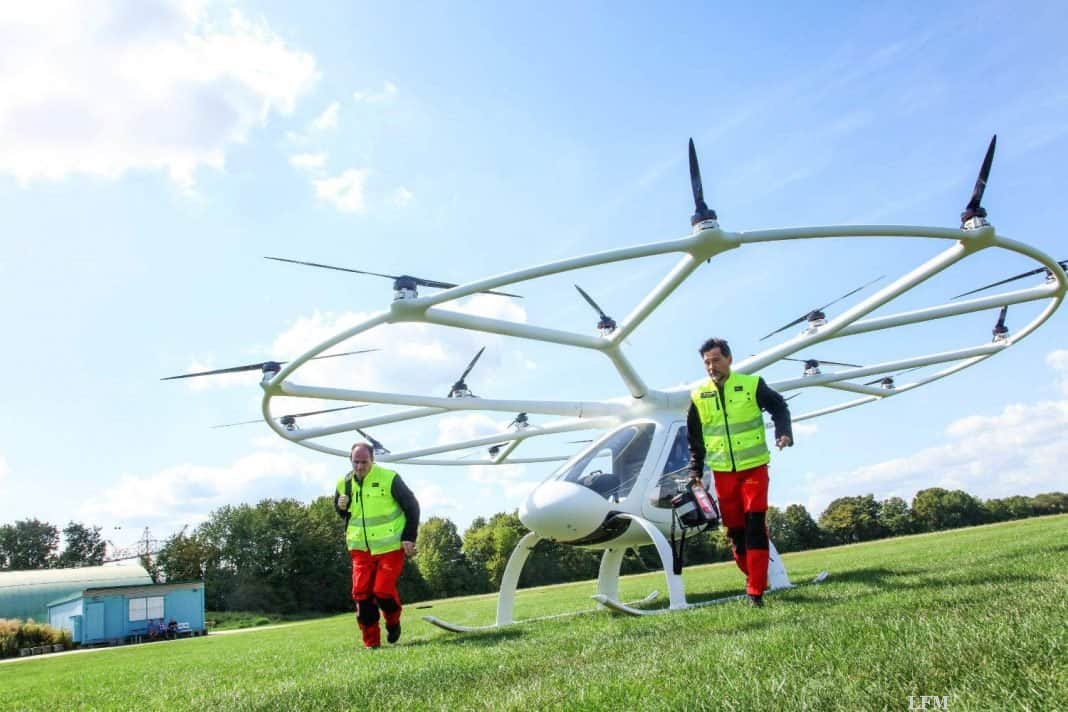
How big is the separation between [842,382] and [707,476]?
5.24 meters

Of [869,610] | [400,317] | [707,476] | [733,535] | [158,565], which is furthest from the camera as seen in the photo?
[158,565]

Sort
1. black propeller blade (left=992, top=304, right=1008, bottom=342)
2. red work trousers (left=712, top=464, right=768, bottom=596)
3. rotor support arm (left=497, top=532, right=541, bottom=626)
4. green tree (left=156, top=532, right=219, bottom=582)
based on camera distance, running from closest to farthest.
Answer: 1. red work trousers (left=712, top=464, right=768, bottom=596)
2. rotor support arm (left=497, top=532, right=541, bottom=626)
3. black propeller blade (left=992, top=304, right=1008, bottom=342)
4. green tree (left=156, top=532, right=219, bottom=582)

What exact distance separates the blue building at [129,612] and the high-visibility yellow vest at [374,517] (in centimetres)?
3236

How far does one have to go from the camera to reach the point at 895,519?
85.2 meters

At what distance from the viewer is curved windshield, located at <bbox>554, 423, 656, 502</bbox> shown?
409 inches

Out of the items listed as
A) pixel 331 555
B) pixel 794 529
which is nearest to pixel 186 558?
pixel 331 555

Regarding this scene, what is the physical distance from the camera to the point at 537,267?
316 inches

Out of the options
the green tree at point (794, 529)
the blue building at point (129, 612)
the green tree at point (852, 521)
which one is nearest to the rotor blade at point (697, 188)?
the blue building at point (129, 612)

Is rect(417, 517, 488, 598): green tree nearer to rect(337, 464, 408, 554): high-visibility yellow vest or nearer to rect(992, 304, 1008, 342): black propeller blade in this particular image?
rect(992, 304, 1008, 342): black propeller blade

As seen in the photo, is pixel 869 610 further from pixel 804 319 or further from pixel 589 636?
pixel 804 319

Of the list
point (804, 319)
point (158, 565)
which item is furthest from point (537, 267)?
point (158, 565)

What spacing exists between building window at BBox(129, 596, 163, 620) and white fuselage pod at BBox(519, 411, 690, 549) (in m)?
32.6

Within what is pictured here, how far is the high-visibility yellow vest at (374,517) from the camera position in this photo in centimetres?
801

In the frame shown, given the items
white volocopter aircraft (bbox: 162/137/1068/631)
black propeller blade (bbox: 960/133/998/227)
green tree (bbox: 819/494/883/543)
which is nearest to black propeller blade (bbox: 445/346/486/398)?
white volocopter aircraft (bbox: 162/137/1068/631)
